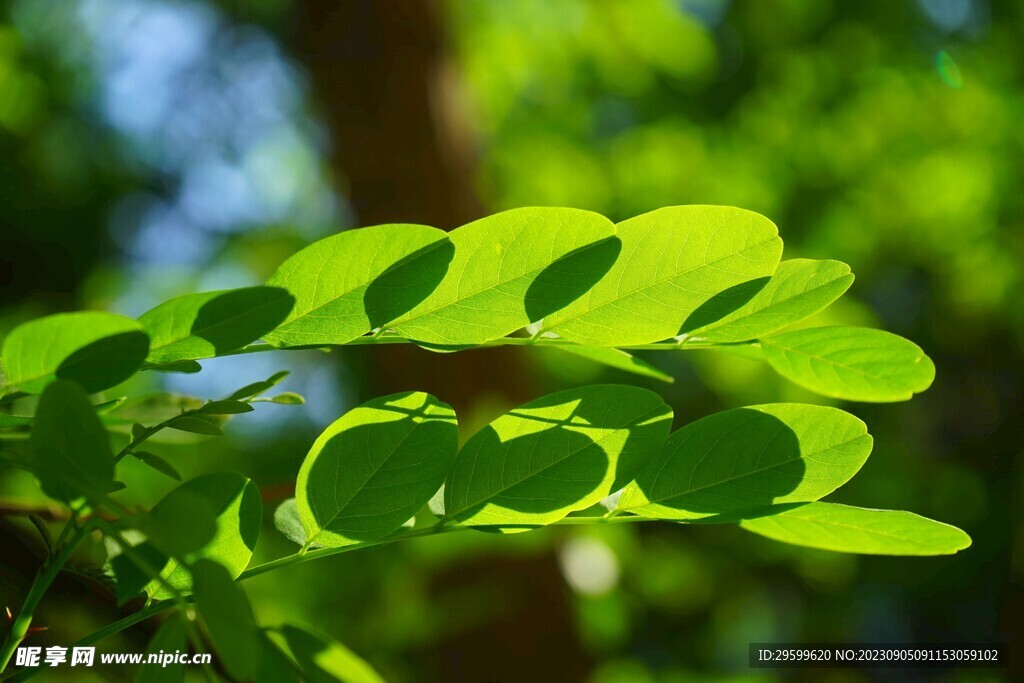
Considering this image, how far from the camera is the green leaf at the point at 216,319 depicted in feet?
0.71

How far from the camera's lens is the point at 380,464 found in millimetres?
244

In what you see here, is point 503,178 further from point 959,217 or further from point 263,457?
point 959,217

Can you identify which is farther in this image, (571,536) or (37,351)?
(571,536)

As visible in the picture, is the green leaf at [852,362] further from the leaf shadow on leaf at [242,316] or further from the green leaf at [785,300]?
the leaf shadow on leaf at [242,316]

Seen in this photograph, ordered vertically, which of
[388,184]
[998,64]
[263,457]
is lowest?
[263,457]

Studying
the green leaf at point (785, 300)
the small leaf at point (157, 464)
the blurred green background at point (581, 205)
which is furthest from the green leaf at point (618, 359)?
the blurred green background at point (581, 205)

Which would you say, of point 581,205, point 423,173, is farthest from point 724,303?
point 581,205

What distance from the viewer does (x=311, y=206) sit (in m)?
2.67

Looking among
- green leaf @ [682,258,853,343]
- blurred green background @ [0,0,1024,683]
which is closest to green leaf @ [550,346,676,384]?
green leaf @ [682,258,853,343]

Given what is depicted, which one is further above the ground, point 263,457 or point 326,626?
point 263,457

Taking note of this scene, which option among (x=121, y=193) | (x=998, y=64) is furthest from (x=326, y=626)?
(x=998, y=64)

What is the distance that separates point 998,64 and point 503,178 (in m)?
1.54

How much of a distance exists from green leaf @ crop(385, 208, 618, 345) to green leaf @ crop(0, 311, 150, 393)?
0.25ft

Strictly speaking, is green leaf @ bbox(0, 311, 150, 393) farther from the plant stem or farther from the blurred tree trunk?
the blurred tree trunk
